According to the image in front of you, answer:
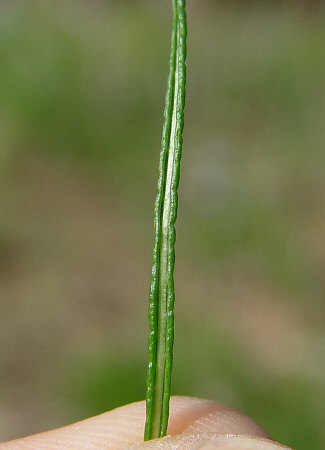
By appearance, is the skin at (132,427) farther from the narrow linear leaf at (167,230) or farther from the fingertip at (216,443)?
the narrow linear leaf at (167,230)

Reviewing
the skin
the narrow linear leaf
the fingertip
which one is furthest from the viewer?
the skin

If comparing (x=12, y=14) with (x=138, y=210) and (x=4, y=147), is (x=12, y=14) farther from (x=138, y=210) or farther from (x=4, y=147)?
(x=138, y=210)

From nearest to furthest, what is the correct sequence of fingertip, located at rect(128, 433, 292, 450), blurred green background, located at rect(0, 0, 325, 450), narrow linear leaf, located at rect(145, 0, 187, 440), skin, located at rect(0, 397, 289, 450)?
narrow linear leaf, located at rect(145, 0, 187, 440) → fingertip, located at rect(128, 433, 292, 450) → skin, located at rect(0, 397, 289, 450) → blurred green background, located at rect(0, 0, 325, 450)

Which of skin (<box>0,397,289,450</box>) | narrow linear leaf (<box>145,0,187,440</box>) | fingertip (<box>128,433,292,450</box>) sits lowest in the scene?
skin (<box>0,397,289,450</box>)

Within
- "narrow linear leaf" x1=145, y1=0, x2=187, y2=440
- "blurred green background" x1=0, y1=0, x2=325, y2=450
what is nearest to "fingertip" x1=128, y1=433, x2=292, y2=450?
"narrow linear leaf" x1=145, y1=0, x2=187, y2=440

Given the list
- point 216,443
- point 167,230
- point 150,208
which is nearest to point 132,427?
point 216,443

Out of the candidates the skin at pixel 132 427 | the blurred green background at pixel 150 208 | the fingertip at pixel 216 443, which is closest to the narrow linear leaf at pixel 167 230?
the fingertip at pixel 216 443

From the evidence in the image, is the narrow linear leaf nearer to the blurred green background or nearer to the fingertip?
the fingertip
